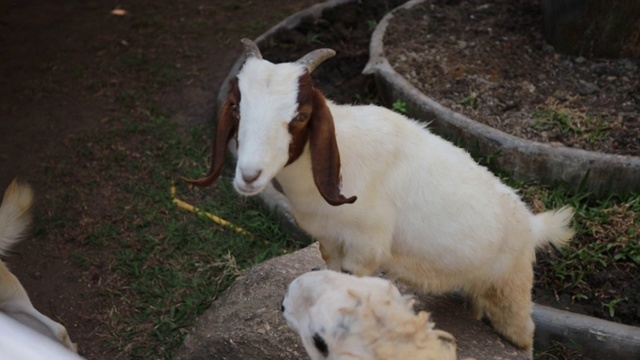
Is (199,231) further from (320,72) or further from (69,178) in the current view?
(320,72)

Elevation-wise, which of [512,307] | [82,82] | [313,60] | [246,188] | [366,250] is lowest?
[82,82]

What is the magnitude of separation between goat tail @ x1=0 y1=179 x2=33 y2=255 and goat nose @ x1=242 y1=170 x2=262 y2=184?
1.48 metres

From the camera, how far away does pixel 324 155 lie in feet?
9.20

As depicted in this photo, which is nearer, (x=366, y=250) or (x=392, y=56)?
(x=366, y=250)

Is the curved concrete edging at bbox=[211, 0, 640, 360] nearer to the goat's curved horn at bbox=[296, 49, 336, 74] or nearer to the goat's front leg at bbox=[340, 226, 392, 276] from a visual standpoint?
the goat's front leg at bbox=[340, 226, 392, 276]

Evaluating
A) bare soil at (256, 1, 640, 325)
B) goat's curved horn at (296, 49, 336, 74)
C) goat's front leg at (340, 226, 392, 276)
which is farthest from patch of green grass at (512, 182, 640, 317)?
goat's curved horn at (296, 49, 336, 74)

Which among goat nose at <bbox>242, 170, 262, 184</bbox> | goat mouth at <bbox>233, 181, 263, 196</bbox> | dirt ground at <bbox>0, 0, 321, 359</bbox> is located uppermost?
goat nose at <bbox>242, 170, 262, 184</bbox>

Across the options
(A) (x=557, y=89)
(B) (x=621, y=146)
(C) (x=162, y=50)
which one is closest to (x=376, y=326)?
(B) (x=621, y=146)

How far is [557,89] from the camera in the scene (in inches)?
221

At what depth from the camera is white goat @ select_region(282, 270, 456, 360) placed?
8.01 feet

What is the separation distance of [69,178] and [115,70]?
68.5 inches

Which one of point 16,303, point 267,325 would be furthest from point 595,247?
point 16,303

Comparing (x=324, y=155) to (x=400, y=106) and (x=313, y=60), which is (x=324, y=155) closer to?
(x=313, y=60)

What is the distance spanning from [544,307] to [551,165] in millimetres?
1089
